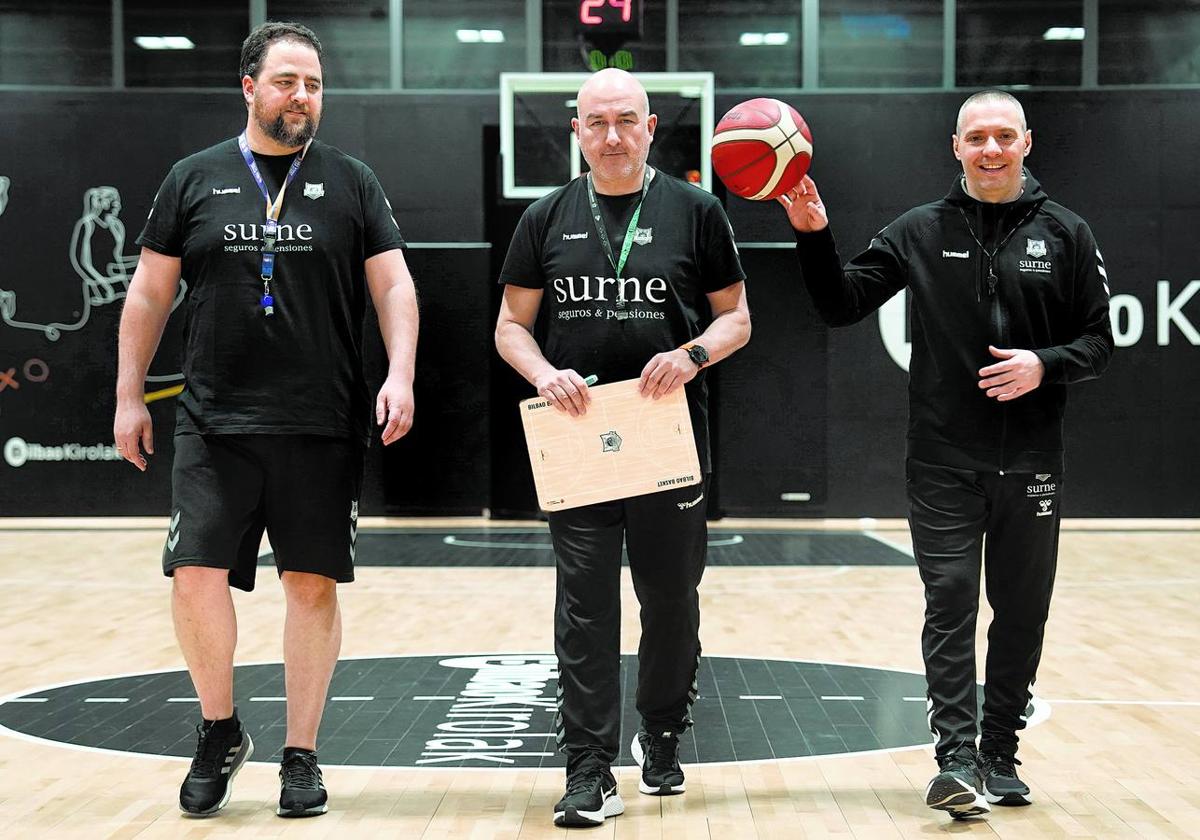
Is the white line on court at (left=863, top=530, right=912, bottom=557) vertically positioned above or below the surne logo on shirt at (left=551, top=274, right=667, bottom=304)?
below

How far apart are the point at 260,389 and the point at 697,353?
1.11 m

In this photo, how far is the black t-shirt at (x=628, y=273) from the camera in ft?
11.8

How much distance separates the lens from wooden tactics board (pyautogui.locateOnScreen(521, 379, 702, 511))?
353 centimetres

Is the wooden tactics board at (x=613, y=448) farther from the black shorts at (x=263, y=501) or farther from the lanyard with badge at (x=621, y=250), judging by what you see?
the black shorts at (x=263, y=501)

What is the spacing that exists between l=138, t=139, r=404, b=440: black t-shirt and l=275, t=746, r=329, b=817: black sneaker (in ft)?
2.73

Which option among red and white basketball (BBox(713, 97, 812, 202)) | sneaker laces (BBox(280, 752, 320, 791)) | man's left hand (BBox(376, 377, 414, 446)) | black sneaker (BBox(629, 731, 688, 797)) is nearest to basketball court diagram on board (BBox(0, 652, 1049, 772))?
black sneaker (BBox(629, 731, 688, 797))

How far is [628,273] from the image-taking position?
142 inches

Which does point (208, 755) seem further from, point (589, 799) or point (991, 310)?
point (991, 310)

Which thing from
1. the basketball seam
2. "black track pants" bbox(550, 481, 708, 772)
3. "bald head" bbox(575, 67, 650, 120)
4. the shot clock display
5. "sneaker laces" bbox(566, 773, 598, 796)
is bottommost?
"sneaker laces" bbox(566, 773, 598, 796)

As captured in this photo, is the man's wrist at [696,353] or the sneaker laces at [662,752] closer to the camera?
the man's wrist at [696,353]

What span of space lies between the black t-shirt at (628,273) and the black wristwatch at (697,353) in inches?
3.6

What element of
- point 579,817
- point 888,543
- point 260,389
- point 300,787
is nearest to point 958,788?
point 579,817

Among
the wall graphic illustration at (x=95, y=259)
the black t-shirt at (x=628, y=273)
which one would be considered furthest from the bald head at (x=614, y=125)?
the wall graphic illustration at (x=95, y=259)

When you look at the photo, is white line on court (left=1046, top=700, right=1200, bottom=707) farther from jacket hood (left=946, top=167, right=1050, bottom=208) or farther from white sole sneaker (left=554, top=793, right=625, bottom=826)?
white sole sneaker (left=554, top=793, right=625, bottom=826)
